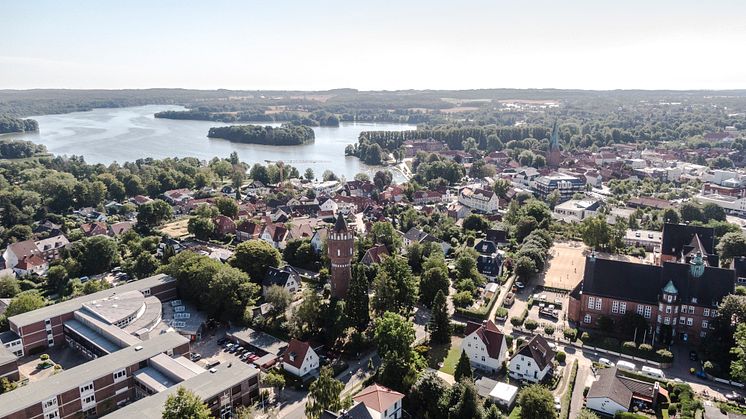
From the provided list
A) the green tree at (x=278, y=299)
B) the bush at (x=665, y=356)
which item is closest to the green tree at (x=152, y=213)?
the green tree at (x=278, y=299)

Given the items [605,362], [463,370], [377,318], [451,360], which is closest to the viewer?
[463,370]

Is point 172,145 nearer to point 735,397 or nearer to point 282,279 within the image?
point 282,279

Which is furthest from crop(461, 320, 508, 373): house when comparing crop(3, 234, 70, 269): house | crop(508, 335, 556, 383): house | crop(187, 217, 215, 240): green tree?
crop(3, 234, 70, 269): house

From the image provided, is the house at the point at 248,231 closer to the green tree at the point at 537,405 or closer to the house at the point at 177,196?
the house at the point at 177,196

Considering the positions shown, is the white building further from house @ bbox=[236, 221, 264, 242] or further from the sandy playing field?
house @ bbox=[236, 221, 264, 242]

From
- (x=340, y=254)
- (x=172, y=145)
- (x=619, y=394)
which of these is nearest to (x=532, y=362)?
(x=619, y=394)

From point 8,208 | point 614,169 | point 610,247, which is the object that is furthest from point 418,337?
point 614,169

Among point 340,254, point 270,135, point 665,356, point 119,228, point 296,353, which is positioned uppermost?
point 270,135
